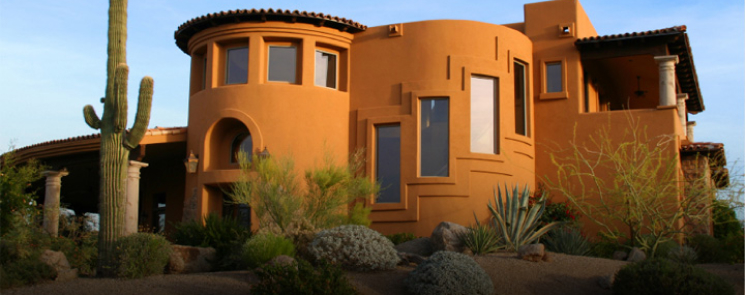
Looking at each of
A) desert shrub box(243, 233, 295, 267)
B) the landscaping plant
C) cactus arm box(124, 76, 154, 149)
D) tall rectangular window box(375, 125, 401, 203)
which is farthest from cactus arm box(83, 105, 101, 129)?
the landscaping plant

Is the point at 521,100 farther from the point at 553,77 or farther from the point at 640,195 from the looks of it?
the point at 640,195

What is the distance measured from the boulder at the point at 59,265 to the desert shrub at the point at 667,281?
903 cm

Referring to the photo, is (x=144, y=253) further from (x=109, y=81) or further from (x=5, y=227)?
(x=5, y=227)

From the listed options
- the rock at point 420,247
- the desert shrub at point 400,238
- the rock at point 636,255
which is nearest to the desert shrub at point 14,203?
the desert shrub at point 400,238

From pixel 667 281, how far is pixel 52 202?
16464 mm

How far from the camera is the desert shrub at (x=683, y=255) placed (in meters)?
14.7

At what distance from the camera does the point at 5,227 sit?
18391mm

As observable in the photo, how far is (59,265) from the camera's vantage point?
1366 cm

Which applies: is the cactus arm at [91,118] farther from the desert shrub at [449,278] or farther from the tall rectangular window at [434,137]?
the tall rectangular window at [434,137]

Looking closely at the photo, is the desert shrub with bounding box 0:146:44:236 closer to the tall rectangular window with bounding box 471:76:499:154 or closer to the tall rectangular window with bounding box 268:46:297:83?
the tall rectangular window with bounding box 268:46:297:83

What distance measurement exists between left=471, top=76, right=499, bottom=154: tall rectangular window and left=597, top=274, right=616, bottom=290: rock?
24.6ft

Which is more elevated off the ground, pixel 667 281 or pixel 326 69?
pixel 326 69

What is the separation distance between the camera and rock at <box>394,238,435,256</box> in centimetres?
1552

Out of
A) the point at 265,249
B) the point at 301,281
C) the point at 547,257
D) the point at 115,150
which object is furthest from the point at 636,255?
the point at 115,150
